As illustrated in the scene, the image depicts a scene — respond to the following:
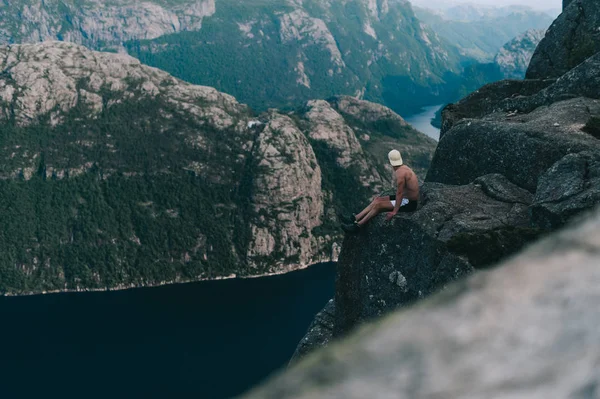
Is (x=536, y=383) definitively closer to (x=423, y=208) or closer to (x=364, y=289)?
(x=423, y=208)

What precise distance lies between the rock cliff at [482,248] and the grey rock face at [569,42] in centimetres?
45

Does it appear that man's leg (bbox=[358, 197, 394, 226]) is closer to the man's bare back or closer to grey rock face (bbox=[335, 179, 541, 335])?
grey rock face (bbox=[335, 179, 541, 335])

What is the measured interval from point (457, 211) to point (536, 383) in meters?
21.3

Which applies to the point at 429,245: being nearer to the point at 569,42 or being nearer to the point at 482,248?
the point at 482,248

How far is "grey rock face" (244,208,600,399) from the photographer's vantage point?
278cm

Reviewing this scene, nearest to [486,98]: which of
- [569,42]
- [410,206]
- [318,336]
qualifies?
[569,42]

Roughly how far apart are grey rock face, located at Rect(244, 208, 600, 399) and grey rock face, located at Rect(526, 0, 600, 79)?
45.4 metres

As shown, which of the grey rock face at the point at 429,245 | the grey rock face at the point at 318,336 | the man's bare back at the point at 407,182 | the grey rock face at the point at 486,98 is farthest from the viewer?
the grey rock face at the point at 486,98

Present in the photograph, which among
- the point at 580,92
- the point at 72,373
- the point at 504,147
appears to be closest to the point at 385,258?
the point at 504,147

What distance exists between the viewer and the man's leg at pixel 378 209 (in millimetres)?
24156

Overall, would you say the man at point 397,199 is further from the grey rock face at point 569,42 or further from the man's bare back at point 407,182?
the grey rock face at point 569,42

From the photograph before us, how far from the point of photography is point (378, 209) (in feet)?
80.3

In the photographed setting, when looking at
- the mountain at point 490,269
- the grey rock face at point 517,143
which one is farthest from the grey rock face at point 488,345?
the grey rock face at point 517,143

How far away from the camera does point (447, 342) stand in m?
2.95
